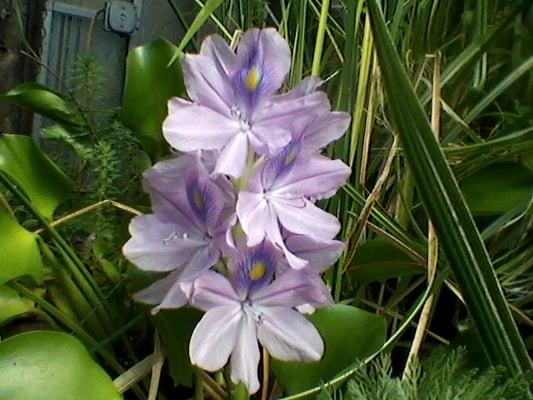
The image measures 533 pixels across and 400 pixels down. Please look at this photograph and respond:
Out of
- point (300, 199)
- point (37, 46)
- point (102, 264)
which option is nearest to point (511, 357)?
point (300, 199)

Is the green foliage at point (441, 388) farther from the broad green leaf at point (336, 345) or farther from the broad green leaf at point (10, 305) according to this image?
the broad green leaf at point (10, 305)

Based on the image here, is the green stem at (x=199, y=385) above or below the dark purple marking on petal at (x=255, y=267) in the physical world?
below

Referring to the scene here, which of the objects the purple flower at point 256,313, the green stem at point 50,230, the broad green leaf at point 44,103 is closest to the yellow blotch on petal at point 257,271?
the purple flower at point 256,313

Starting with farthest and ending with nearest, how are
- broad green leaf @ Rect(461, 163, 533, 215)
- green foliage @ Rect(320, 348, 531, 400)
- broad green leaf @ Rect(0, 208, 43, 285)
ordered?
broad green leaf @ Rect(461, 163, 533, 215)
broad green leaf @ Rect(0, 208, 43, 285)
green foliage @ Rect(320, 348, 531, 400)

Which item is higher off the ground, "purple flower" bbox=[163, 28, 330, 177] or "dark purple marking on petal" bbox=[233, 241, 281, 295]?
"purple flower" bbox=[163, 28, 330, 177]

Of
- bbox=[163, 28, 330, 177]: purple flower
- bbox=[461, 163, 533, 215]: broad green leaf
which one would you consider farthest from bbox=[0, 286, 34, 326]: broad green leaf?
bbox=[461, 163, 533, 215]: broad green leaf

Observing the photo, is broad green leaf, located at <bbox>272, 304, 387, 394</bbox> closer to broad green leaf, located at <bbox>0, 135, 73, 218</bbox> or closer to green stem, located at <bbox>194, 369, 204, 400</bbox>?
green stem, located at <bbox>194, 369, 204, 400</bbox>

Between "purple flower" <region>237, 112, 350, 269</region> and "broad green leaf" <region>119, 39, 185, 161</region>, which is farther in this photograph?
"broad green leaf" <region>119, 39, 185, 161</region>
